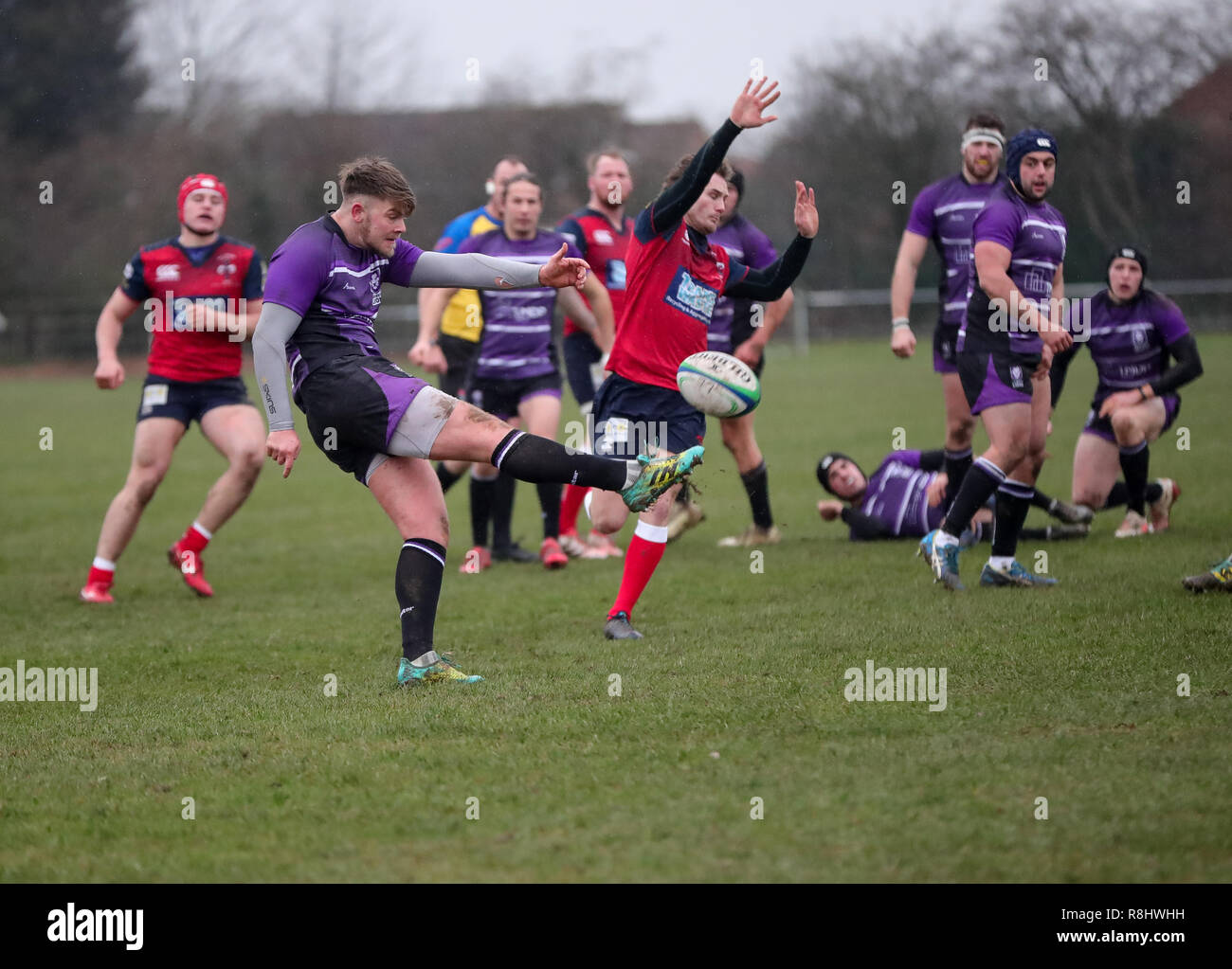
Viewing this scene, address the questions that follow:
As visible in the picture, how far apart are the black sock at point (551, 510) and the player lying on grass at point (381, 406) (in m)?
3.77

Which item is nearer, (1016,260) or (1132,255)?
(1016,260)

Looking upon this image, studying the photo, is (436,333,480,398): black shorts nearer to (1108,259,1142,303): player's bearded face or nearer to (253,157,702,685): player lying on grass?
(253,157,702,685): player lying on grass

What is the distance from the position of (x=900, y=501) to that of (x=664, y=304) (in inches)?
135

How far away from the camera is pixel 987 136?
852cm

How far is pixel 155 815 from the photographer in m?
3.82

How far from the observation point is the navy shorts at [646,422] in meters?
6.32

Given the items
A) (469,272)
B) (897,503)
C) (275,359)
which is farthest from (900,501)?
(275,359)

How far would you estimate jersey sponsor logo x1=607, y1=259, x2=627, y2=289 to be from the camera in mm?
9195

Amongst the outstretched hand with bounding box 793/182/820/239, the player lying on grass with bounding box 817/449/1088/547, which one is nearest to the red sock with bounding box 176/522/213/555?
the player lying on grass with bounding box 817/449/1088/547

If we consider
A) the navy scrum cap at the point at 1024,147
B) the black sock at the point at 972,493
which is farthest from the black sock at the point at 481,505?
the navy scrum cap at the point at 1024,147

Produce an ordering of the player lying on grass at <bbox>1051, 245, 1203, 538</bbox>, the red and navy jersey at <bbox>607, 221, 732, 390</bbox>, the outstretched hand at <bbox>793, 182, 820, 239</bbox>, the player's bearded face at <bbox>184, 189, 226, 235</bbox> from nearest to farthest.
A: 1. the outstretched hand at <bbox>793, 182, 820, 239</bbox>
2. the red and navy jersey at <bbox>607, 221, 732, 390</bbox>
3. the player's bearded face at <bbox>184, 189, 226, 235</bbox>
4. the player lying on grass at <bbox>1051, 245, 1203, 538</bbox>

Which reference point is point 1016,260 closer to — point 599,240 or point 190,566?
point 599,240

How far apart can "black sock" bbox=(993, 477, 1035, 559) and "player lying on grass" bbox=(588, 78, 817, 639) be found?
1704 mm

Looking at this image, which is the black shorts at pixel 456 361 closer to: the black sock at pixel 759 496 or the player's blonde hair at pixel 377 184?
the black sock at pixel 759 496
